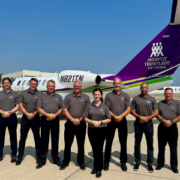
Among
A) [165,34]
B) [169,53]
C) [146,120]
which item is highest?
[165,34]

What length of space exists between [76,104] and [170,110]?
2216mm

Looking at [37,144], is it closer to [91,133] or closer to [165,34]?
[91,133]

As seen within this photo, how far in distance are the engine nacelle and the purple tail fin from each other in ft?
7.50

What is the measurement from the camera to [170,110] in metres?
4.23

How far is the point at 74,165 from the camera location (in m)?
4.58

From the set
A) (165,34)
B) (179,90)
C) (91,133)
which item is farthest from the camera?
(179,90)

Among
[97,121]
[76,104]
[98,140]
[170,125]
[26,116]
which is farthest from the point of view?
[26,116]

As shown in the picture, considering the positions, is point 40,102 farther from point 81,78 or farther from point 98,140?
point 81,78

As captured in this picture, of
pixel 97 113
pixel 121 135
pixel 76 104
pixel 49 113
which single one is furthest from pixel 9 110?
pixel 121 135

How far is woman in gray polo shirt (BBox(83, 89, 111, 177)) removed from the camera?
3.91 metres

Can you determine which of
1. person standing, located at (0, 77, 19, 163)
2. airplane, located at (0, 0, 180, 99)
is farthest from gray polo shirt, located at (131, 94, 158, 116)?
airplane, located at (0, 0, 180, 99)

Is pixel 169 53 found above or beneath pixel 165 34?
beneath

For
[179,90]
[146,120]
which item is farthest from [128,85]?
[179,90]

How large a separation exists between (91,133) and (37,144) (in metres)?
1.76
